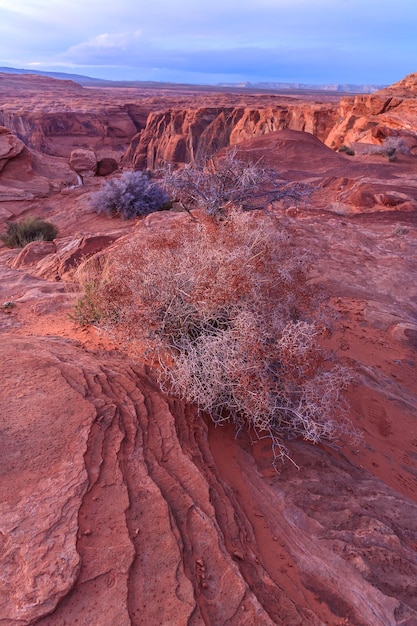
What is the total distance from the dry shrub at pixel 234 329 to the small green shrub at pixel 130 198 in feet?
27.7

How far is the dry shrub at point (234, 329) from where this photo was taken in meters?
2.78

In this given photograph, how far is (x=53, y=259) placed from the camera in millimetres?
7895

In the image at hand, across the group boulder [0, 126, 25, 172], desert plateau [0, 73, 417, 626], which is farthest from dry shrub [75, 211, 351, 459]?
boulder [0, 126, 25, 172]

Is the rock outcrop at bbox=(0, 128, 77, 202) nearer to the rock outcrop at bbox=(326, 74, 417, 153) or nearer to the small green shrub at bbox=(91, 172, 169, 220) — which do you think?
the small green shrub at bbox=(91, 172, 169, 220)

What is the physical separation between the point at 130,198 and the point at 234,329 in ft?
32.5

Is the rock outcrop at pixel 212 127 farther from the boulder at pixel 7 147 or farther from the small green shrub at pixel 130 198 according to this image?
the small green shrub at pixel 130 198

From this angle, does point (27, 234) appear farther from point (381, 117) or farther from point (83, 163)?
point (381, 117)

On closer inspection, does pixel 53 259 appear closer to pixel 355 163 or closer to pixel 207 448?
pixel 207 448

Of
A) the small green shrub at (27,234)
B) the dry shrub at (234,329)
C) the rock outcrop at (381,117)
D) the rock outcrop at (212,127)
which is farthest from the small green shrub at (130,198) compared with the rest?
the rock outcrop at (212,127)

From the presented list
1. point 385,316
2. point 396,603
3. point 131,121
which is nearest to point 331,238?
point 385,316

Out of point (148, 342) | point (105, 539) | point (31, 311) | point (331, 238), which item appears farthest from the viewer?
point (331, 238)

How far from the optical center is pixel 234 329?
2.94m

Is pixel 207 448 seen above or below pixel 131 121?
above

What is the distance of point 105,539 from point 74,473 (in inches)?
16.8
